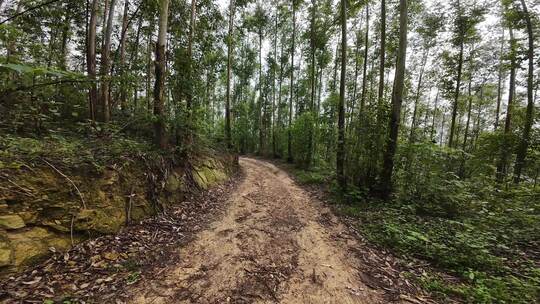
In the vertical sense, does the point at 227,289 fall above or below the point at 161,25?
below

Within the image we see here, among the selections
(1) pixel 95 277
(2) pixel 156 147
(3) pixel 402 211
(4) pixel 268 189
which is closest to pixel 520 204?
(3) pixel 402 211

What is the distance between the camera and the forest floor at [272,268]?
8.88 feet

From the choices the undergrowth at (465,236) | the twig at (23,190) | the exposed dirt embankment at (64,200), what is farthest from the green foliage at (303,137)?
the twig at (23,190)

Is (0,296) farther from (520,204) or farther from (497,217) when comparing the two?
(520,204)

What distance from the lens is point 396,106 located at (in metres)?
6.30

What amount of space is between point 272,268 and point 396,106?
5.64 m

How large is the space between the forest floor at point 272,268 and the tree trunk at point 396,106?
89.9 inches

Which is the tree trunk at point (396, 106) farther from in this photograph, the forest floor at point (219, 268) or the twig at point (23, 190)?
the twig at point (23, 190)

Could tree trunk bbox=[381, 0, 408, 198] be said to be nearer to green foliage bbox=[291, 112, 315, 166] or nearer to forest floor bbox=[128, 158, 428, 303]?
forest floor bbox=[128, 158, 428, 303]

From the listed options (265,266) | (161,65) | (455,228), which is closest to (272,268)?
(265,266)

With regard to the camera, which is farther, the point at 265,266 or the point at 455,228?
the point at 455,228

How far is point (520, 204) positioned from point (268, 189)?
7.09m

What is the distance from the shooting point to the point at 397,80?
20.6 ft

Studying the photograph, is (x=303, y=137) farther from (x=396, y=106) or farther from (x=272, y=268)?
(x=272, y=268)
